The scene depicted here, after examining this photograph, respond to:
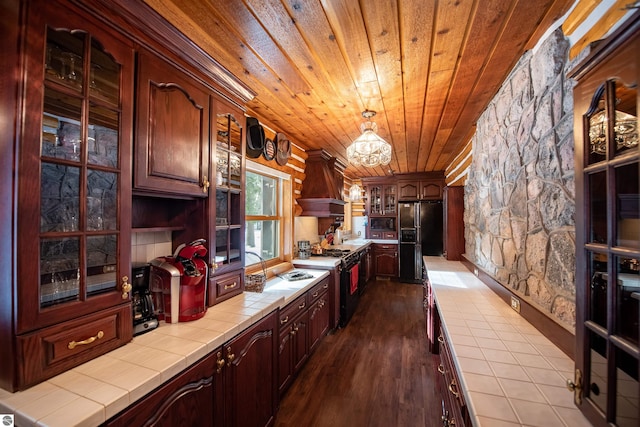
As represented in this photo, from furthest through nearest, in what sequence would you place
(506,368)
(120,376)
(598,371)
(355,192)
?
(355,192) → (506,368) → (120,376) → (598,371)

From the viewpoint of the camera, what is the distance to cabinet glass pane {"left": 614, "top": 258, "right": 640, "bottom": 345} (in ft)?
2.13

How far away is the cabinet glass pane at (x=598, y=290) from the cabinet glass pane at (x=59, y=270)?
1.82m

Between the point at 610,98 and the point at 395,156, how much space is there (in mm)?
3701

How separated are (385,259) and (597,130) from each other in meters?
5.51

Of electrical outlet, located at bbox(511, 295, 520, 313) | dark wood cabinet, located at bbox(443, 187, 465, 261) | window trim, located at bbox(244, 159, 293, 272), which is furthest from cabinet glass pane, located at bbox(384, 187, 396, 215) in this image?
electrical outlet, located at bbox(511, 295, 520, 313)

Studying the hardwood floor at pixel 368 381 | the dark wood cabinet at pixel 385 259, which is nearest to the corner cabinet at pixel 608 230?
the hardwood floor at pixel 368 381

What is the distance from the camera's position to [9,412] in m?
0.76

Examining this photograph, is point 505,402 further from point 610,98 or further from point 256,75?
point 256,75

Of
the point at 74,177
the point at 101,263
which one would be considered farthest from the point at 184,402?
the point at 74,177

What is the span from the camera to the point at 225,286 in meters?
1.75

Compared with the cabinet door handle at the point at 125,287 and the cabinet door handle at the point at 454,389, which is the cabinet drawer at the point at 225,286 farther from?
the cabinet door handle at the point at 454,389

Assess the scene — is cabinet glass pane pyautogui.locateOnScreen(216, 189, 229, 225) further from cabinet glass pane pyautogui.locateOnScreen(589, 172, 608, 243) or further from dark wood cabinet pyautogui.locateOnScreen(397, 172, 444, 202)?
dark wood cabinet pyautogui.locateOnScreen(397, 172, 444, 202)

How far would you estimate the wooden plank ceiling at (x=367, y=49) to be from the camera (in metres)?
1.23

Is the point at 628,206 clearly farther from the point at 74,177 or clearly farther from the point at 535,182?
the point at 74,177
